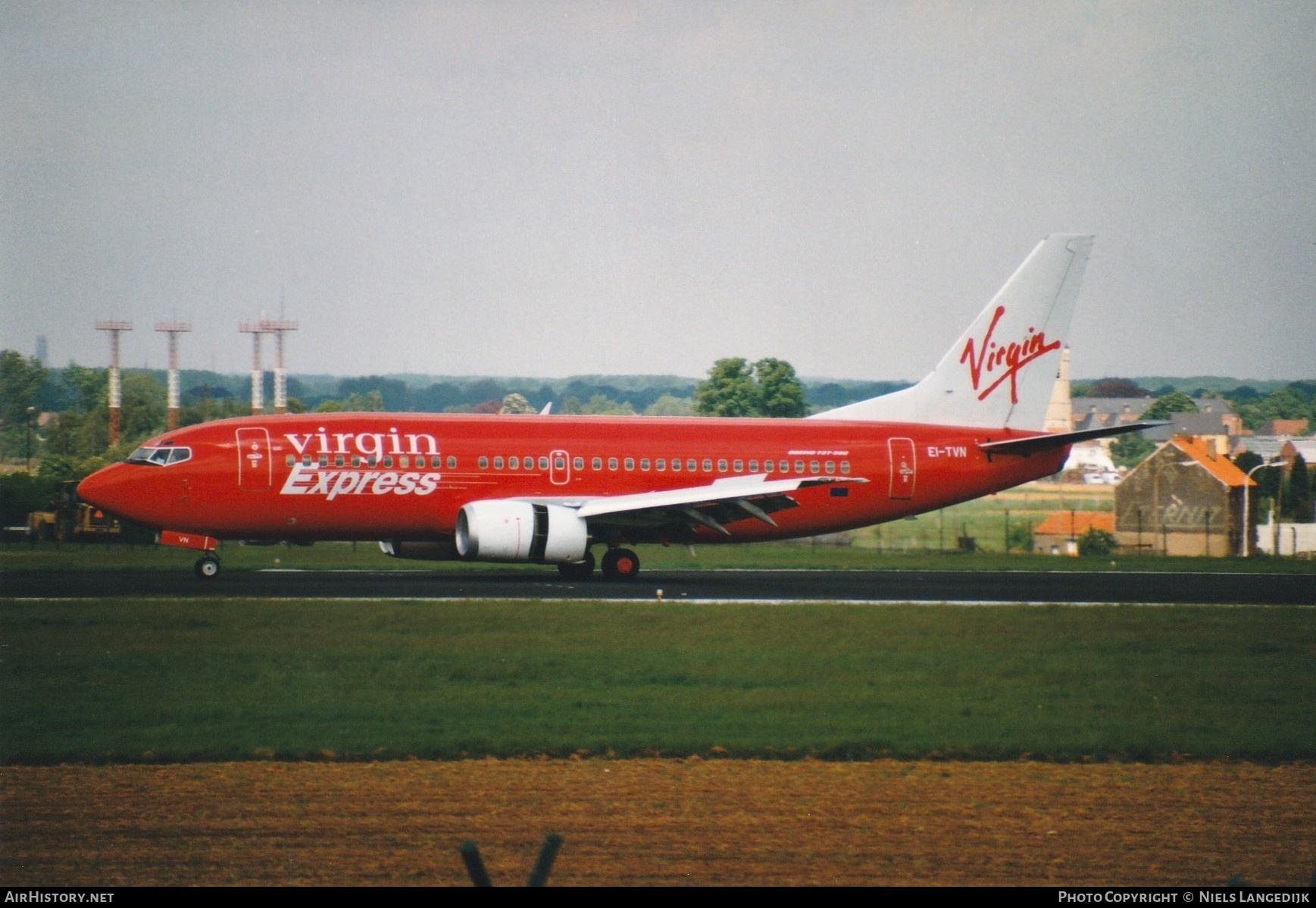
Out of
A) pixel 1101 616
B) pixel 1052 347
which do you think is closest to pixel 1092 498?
pixel 1052 347

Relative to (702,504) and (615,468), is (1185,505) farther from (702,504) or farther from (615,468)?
(615,468)

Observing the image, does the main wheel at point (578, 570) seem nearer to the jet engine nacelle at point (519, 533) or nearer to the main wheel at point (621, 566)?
the main wheel at point (621, 566)

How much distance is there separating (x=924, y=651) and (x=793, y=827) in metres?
11.1

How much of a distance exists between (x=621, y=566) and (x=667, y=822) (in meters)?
23.9

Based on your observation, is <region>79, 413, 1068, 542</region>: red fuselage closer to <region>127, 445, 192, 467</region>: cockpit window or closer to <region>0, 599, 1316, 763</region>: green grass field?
<region>127, 445, 192, 467</region>: cockpit window

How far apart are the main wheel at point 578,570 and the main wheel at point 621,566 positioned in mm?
421

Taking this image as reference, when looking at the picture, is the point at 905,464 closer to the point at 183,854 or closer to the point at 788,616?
the point at 788,616

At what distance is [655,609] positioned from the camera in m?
29.2

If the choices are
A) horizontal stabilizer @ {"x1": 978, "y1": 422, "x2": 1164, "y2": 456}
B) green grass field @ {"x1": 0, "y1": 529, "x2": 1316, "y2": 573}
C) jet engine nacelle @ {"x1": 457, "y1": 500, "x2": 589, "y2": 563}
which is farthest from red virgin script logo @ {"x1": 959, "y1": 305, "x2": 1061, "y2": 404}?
jet engine nacelle @ {"x1": 457, "y1": 500, "x2": 589, "y2": 563}

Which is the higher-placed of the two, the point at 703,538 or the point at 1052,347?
the point at 1052,347

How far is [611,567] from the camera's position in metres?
37.7

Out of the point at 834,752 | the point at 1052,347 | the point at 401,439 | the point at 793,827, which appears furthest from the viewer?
the point at 1052,347

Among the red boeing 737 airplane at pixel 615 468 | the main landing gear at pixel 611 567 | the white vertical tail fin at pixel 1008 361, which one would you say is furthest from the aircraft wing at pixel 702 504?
the white vertical tail fin at pixel 1008 361

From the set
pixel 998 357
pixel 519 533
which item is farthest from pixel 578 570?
pixel 998 357
